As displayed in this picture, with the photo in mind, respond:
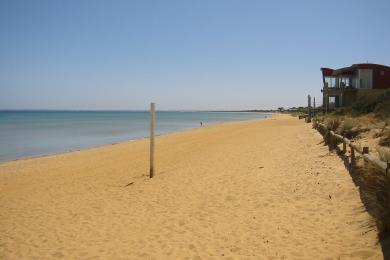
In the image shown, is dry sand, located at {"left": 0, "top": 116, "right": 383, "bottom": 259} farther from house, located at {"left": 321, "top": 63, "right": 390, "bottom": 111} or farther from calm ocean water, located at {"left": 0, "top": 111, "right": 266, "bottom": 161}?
house, located at {"left": 321, "top": 63, "right": 390, "bottom": 111}

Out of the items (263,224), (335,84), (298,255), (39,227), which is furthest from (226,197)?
(335,84)

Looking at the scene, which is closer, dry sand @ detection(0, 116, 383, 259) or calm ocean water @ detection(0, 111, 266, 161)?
dry sand @ detection(0, 116, 383, 259)

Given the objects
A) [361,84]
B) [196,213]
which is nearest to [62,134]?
[361,84]

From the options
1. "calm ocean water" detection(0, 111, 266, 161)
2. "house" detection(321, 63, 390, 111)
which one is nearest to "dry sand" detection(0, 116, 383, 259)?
"calm ocean water" detection(0, 111, 266, 161)

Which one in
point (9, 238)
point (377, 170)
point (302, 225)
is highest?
point (377, 170)

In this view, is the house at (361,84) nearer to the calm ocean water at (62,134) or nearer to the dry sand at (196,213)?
the calm ocean water at (62,134)

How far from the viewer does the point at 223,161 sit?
12.4 m

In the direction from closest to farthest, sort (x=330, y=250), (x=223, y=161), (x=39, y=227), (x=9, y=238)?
1. (x=330, y=250)
2. (x=9, y=238)
3. (x=39, y=227)
4. (x=223, y=161)

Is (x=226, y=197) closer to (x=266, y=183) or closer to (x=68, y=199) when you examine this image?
(x=266, y=183)

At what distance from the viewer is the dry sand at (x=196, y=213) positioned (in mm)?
5270

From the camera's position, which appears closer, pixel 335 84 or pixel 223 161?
pixel 223 161

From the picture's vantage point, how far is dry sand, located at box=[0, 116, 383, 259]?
527 centimetres

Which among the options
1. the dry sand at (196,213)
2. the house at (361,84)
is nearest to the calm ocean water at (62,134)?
the dry sand at (196,213)

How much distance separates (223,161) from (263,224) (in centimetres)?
636
